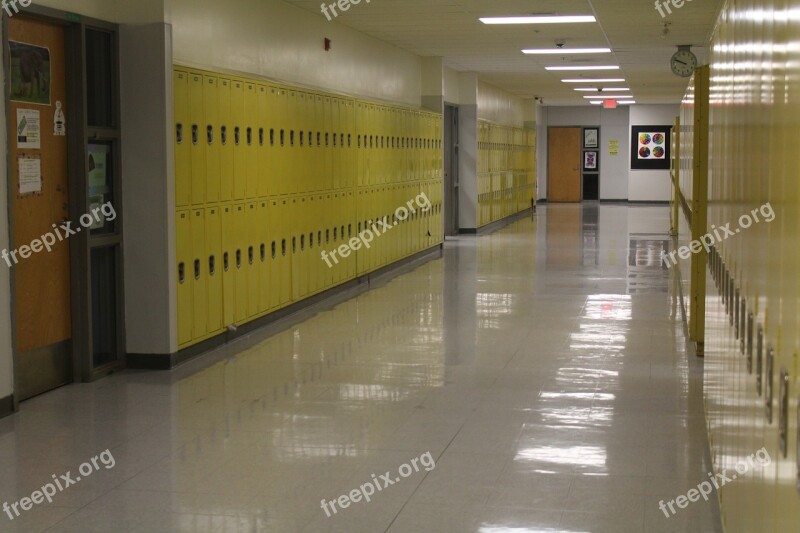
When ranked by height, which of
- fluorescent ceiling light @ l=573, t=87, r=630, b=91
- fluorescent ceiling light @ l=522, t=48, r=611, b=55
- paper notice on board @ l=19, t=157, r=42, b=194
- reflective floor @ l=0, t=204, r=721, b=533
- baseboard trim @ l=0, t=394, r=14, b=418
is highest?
fluorescent ceiling light @ l=573, t=87, r=630, b=91

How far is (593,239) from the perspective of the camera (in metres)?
20.5

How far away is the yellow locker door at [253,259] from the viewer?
948 cm

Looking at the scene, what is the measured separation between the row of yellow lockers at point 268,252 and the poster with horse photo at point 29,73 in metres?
1.52

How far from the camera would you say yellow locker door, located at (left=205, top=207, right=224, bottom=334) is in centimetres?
867

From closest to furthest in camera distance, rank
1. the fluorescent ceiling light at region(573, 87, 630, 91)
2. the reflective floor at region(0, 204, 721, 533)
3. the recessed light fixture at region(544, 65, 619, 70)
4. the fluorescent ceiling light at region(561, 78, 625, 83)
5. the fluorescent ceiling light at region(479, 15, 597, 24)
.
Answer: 1. the reflective floor at region(0, 204, 721, 533)
2. the fluorescent ceiling light at region(479, 15, 597, 24)
3. the recessed light fixture at region(544, 65, 619, 70)
4. the fluorescent ceiling light at region(561, 78, 625, 83)
5. the fluorescent ceiling light at region(573, 87, 630, 91)

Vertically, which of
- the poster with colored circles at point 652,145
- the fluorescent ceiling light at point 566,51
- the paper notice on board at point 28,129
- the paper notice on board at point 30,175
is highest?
the fluorescent ceiling light at point 566,51

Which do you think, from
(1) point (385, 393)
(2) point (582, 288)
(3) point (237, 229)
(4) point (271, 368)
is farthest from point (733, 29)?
(2) point (582, 288)

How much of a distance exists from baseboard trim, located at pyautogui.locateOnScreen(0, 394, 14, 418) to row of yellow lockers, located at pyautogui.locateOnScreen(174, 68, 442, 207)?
7.26ft

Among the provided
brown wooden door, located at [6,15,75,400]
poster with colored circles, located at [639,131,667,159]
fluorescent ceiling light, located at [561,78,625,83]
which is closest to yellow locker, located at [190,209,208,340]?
brown wooden door, located at [6,15,75,400]

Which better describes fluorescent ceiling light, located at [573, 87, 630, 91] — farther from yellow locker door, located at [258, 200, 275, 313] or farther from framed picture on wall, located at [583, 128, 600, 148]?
yellow locker door, located at [258, 200, 275, 313]

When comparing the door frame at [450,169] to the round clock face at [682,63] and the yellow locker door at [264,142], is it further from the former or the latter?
the yellow locker door at [264,142]

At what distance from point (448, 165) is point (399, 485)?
16.5 meters

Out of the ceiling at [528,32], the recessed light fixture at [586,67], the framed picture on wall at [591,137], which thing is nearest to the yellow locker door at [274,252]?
the ceiling at [528,32]

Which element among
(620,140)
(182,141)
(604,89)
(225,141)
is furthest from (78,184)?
(620,140)
